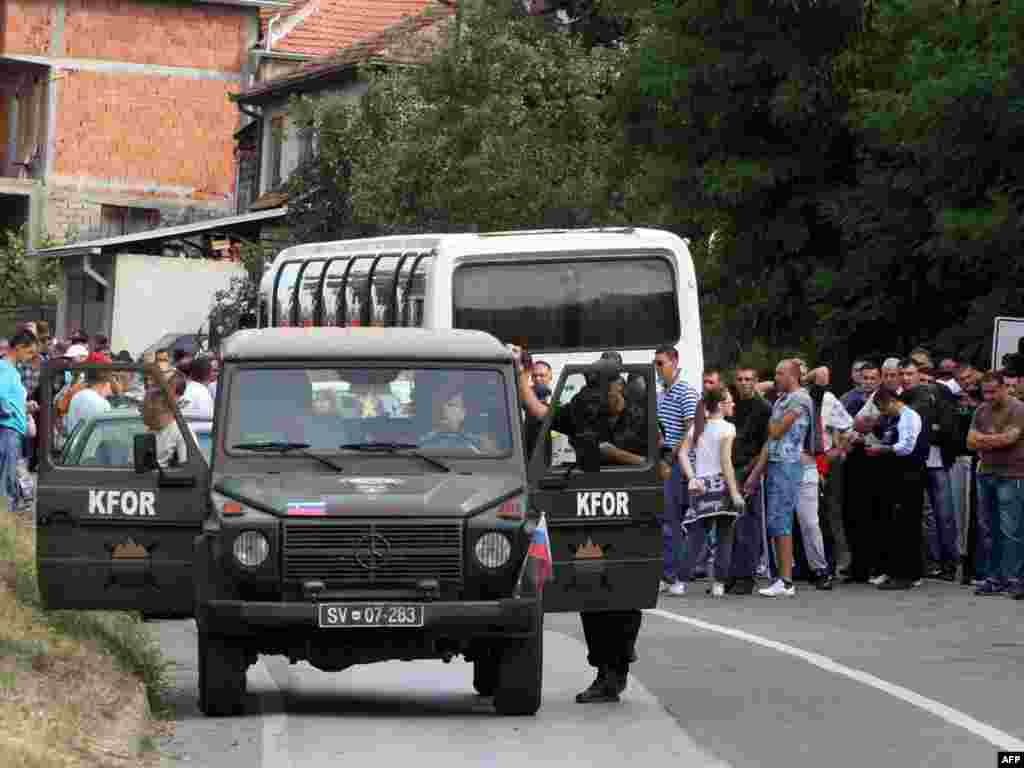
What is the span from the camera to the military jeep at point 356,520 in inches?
479

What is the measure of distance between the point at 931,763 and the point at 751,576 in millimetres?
10737

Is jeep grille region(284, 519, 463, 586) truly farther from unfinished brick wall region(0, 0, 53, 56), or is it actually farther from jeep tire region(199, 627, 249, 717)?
unfinished brick wall region(0, 0, 53, 56)

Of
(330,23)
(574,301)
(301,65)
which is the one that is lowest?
(574,301)

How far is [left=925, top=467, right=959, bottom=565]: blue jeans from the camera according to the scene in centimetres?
2289

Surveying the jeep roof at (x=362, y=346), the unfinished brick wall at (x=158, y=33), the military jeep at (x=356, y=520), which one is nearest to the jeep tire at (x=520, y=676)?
the military jeep at (x=356, y=520)

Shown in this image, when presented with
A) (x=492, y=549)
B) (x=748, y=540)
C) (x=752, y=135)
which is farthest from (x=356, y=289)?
(x=492, y=549)

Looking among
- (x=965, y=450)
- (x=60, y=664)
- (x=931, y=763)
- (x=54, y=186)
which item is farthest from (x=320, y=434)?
(x=54, y=186)

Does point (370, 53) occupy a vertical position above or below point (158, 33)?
below

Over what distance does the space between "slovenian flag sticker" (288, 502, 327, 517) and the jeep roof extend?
1.21 meters

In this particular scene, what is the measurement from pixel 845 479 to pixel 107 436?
7894mm

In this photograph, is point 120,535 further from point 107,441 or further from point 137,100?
point 137,100

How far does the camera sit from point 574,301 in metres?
26.3

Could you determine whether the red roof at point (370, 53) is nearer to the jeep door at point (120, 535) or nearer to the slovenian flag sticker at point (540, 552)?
the jeep door at point (120, 535)

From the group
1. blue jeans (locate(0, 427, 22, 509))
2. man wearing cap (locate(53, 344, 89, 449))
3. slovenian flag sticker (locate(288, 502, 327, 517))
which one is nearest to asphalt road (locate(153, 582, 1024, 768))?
slovenian flag sticker (locate(288, 502, 327, 517))
